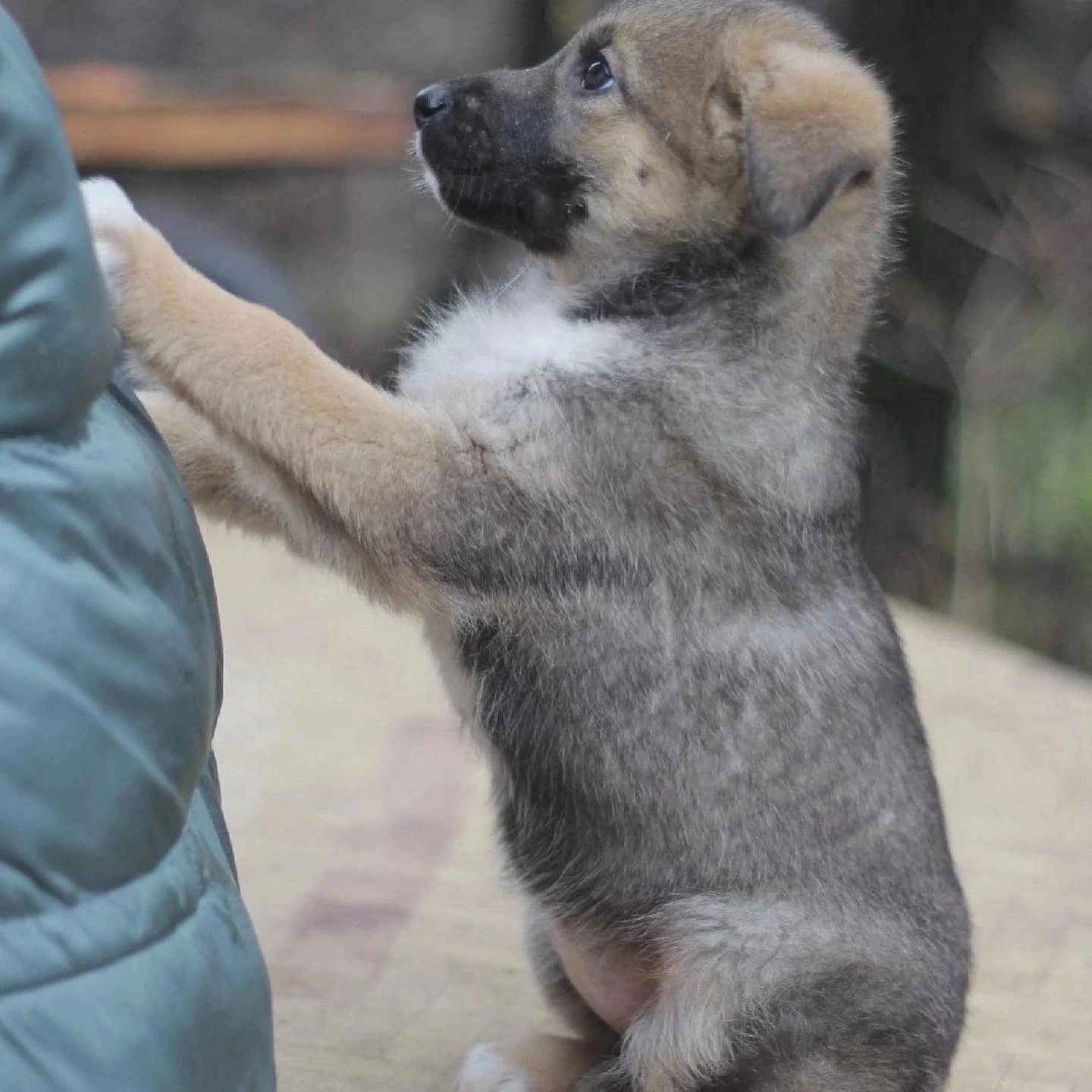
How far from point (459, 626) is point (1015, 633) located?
5589 millimetres

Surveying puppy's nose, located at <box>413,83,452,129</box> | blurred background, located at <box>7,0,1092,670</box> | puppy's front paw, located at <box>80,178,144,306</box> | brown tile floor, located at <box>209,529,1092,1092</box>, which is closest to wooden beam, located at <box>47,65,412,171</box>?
blurred background, located at <box>7,0,1092,670</box>

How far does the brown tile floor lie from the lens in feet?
11.3

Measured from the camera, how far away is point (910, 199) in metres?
7.36

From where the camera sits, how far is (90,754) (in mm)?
1981

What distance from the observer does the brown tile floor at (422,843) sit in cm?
345

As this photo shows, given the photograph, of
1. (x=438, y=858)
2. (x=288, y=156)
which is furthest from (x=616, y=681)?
(x=288, y=156)

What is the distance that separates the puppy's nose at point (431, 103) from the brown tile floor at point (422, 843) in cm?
165

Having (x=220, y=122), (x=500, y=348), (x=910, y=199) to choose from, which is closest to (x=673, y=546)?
(x=500, y=348)

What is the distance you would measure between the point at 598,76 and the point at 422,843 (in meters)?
1.93

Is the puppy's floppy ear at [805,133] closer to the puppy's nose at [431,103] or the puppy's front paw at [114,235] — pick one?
the puppy's nose at [431,103]

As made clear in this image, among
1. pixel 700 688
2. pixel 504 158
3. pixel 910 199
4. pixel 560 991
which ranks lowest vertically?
pixel 910 199

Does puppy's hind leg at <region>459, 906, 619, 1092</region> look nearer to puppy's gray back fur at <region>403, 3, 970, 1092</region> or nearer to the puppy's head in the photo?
puppy's gray back fur at <region>403, 3, 970, 1092</region>

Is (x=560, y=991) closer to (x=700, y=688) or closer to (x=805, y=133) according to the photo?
(x=700, y=688)

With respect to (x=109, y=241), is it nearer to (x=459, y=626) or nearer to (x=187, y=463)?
(x=187, y=463)
